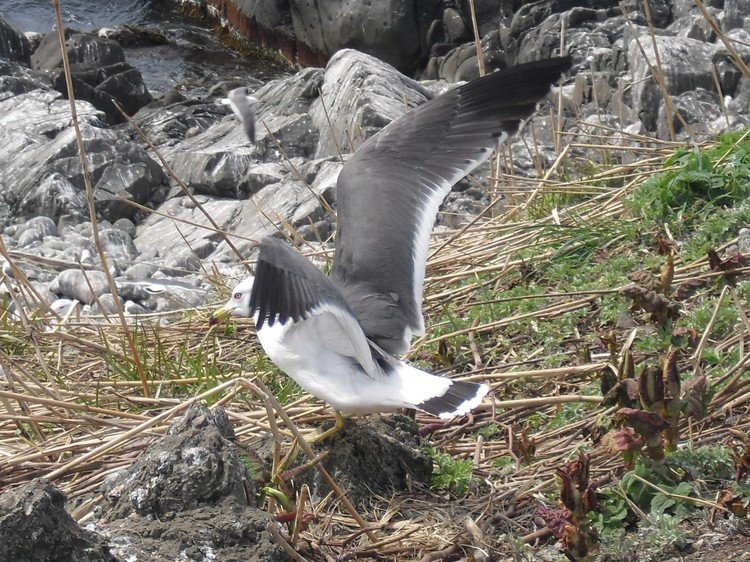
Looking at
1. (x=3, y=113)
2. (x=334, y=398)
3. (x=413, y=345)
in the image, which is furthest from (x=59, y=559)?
(x=3, y=113)

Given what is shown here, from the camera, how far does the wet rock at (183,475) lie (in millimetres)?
2455

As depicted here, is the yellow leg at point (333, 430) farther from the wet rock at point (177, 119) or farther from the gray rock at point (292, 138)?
the wet rock at point (177, 119)

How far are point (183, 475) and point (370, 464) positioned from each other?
27.7 inches

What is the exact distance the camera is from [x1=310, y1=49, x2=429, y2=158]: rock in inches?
386

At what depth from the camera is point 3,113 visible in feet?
42.0

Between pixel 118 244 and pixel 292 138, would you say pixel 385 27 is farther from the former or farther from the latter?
pixel 118 244

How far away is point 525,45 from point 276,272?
37.8 ft

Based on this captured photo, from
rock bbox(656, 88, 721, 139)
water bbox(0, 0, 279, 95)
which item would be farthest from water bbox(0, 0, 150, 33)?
rock bbox(656, 88, 721, 139)

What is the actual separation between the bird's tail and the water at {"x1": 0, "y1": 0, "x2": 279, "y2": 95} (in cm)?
1246

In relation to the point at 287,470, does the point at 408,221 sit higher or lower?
higher

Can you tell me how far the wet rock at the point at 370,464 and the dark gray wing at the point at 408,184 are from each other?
32 cm

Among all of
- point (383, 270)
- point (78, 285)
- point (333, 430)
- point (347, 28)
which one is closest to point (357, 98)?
point (78, 285)

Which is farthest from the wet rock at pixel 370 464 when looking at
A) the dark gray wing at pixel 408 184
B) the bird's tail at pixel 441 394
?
the dark gray wing at pixel 408 184

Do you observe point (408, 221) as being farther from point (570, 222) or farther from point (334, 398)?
point (570, 222)
